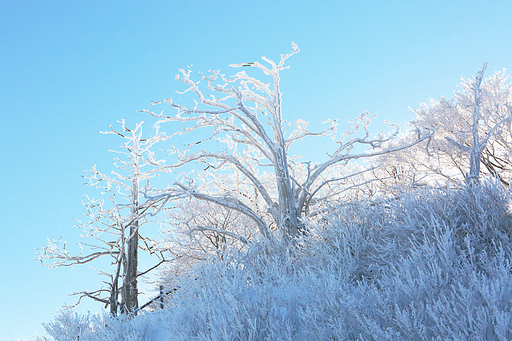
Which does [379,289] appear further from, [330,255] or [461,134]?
[461,134]

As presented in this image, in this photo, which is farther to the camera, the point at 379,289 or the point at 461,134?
the point at 461,134

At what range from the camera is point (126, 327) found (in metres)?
5.38

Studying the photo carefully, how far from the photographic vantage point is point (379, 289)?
4.72 meters

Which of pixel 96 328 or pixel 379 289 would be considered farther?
pixel 96 328

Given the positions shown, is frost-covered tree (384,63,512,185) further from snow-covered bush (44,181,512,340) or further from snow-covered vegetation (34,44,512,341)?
snow-covered bush (44,181,512,340)

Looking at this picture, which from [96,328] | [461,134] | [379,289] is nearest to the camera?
[379,289]

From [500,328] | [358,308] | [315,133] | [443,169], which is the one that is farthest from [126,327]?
[443,169]

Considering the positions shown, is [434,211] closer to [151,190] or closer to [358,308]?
[358,308]

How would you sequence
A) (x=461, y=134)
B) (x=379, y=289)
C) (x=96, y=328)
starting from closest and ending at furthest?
1. (x=379, y=289)
2. (x=96, y=328)
3. (x=461, y=134)

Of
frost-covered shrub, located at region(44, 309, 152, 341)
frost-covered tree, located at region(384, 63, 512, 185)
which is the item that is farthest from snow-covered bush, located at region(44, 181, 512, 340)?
frost-covered tree, located at region(384, 63, 512, 185)

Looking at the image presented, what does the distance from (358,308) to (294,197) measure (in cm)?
779

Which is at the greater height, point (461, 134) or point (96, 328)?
point (461, 134)

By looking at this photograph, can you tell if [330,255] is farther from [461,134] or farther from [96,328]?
[461,134]

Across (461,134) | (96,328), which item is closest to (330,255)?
(96,328)
